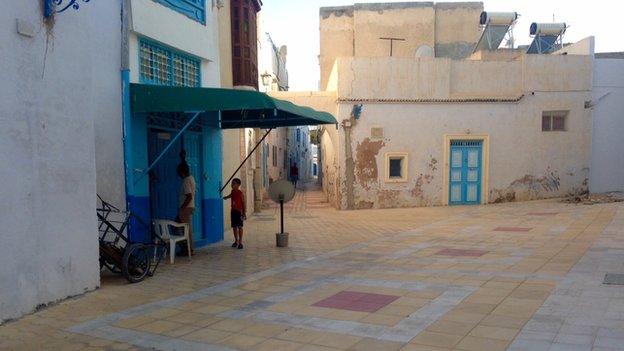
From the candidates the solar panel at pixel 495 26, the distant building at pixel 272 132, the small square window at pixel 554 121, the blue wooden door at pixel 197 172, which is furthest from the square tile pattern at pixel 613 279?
the solar panel at pixel 495 26

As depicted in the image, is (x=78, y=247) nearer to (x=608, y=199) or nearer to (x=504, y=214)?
(x=504, y=214)

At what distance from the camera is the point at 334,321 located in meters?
4.92

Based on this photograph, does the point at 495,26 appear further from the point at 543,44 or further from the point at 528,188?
the point at 528,188

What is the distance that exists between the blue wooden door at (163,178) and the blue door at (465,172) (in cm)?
1077

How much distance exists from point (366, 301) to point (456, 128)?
12.7 m

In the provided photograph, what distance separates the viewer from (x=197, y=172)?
10.1m

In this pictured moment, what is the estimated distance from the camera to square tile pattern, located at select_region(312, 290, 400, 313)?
5.37 m

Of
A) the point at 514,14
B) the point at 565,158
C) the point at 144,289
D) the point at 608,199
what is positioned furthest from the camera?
the point at 514,14

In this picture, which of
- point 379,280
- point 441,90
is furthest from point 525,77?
point 379,280

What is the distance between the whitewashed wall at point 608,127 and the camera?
699 inches

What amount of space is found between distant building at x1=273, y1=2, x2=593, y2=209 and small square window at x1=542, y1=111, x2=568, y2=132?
1.4 inches

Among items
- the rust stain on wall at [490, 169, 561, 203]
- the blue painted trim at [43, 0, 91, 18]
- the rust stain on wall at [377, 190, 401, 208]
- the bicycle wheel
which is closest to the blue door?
the rust stain on wall at [490, 169, 561, 203]

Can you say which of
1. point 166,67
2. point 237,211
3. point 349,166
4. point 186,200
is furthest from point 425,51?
point 186,200

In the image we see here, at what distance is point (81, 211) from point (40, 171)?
0.78 m
